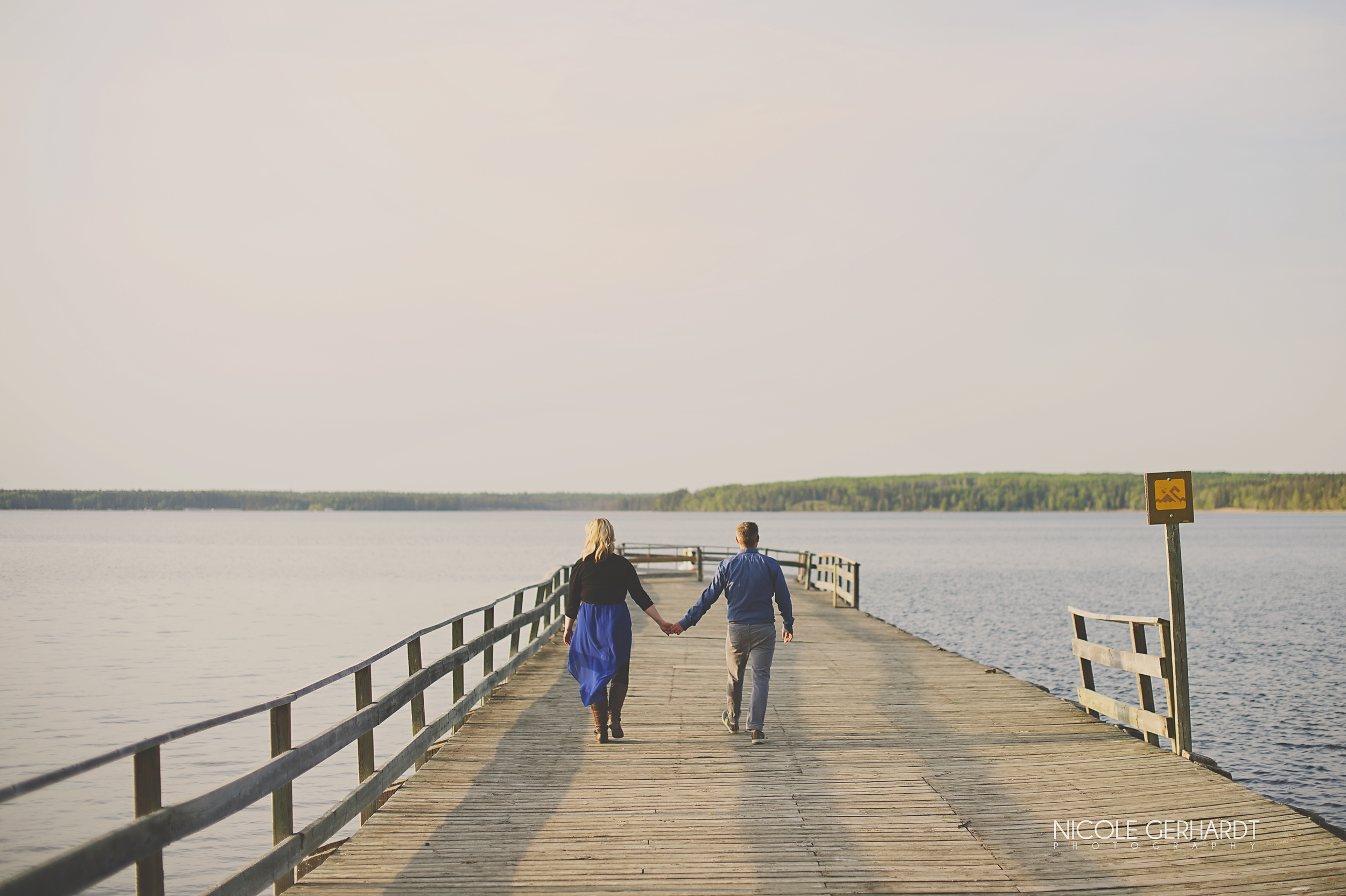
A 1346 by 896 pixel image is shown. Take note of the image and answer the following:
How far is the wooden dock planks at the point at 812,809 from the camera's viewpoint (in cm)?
536

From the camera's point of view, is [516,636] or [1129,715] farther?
[516,636]

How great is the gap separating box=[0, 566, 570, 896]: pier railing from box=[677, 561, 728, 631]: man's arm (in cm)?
237

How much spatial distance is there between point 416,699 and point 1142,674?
6609 mm

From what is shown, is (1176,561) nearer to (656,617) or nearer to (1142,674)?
(1142,674)

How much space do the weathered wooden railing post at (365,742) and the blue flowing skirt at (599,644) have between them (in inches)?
73.1

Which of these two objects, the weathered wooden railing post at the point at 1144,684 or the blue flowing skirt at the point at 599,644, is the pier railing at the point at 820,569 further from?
the blue flowing skirt at the point at 599,644

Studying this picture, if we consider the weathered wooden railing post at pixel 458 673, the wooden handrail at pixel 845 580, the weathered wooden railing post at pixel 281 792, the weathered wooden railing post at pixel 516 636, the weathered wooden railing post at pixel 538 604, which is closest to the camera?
the weathered wooden railing post at pixel 281 792

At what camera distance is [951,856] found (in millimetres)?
5703

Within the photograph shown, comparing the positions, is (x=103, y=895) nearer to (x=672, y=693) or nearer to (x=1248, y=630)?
(x=672, y=693)

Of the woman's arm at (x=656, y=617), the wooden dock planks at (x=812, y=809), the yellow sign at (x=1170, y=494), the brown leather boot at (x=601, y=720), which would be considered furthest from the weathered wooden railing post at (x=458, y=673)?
the yellow sign at (x=1170, y=494)

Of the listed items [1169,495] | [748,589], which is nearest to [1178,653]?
[1169,495]

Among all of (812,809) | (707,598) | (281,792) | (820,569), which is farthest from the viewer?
(820,569)

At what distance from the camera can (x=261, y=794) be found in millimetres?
5047

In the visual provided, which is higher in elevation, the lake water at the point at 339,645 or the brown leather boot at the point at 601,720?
the brown leather boot at the point at 601,720
